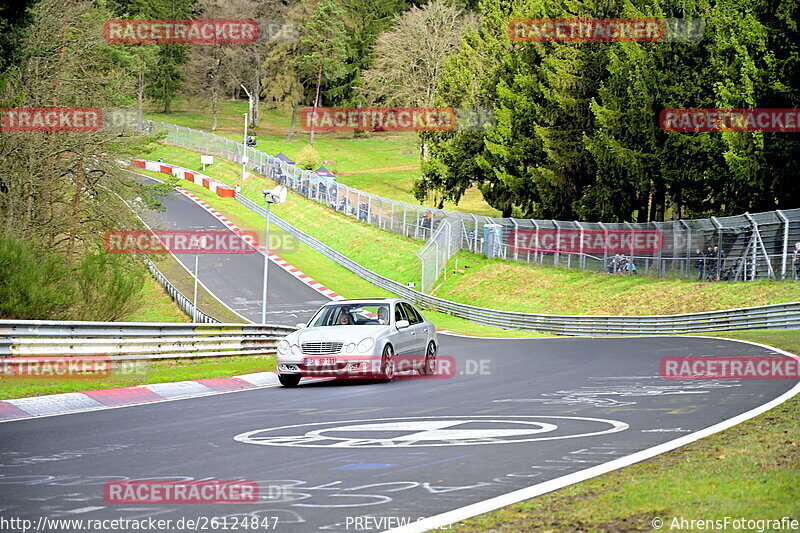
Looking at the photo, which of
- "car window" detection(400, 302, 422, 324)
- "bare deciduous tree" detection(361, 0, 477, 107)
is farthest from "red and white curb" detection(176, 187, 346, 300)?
"bare deciduous tree" detection(361, 0, 477, 107)

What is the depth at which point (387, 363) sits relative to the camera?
17.2m

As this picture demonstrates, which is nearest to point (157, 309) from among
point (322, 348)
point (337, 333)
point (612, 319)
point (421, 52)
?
point (612, 319)

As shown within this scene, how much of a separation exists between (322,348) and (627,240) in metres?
30.0

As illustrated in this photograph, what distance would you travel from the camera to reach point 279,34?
4688 inches

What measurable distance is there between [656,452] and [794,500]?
2.41m

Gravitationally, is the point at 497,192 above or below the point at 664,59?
below

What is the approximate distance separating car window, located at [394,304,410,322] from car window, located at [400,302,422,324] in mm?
116

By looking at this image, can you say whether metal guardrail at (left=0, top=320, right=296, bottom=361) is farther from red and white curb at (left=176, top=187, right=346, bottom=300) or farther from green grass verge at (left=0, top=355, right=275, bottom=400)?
red and white curb at (left=176, top=187, right=346, bottom=300)

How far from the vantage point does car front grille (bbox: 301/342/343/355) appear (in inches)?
662

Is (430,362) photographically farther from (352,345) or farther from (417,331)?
(352,345)

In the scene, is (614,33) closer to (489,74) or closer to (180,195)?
(489,74)

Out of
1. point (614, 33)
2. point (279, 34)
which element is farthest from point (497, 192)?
point (279, 34)

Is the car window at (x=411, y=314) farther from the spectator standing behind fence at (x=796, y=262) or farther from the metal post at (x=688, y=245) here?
the metal post at (x=688, y=245)

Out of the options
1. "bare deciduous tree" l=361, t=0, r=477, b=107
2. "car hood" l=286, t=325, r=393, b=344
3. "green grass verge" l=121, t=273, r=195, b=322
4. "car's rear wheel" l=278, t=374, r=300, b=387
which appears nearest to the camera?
"car hood" l=286, t=325, r=393, b=344
